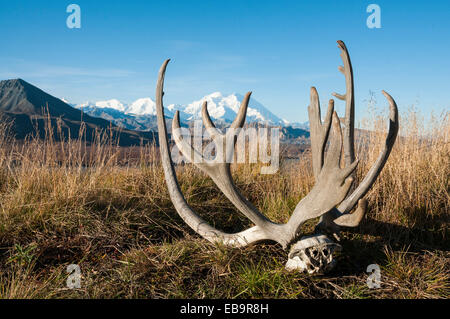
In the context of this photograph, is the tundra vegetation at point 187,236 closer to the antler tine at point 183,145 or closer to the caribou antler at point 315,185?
the caribou antler at point 315,185

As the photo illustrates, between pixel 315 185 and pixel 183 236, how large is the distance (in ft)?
5.30

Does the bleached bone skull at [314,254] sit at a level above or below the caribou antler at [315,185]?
below

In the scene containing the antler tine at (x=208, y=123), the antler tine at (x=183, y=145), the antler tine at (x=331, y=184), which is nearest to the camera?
the antler tine at (x=331, y=184)

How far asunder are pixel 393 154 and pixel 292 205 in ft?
6.71

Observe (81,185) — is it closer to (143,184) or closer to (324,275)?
(143,184)

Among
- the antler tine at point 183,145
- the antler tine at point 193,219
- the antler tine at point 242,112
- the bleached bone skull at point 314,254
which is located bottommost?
the bleached bone skull at point 314,254

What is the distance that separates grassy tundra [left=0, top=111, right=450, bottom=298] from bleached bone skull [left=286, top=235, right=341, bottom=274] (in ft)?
0.28

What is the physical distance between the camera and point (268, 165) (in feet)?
16.9

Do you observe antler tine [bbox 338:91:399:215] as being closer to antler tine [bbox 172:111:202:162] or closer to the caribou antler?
the caribou antler

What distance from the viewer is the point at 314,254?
2.14m

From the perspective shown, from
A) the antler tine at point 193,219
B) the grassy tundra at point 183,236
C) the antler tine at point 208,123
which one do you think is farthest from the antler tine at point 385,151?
the antler tine at point 208,123

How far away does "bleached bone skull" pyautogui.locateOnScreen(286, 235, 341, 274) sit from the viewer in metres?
2.11

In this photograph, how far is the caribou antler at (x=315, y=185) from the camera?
1942mm
